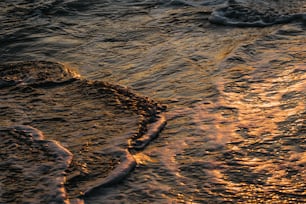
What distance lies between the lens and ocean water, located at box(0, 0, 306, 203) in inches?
114

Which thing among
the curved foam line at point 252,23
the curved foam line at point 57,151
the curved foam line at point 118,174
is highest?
the curved foam line at point 252,23

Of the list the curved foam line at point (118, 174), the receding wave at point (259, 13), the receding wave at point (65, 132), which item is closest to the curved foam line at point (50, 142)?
the receding wave at point (65, 132)

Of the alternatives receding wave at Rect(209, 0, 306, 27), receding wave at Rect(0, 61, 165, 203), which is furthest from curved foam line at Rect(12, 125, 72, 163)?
receding wave at Rect(209, 0, 306, 27)

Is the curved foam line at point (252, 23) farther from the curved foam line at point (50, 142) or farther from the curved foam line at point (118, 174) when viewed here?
the curved foam line at point (118, 174)

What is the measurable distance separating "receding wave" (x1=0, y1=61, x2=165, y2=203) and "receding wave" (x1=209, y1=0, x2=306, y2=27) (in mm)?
1671

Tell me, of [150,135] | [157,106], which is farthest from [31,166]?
[157,106]

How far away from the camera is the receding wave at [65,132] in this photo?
9.60ft

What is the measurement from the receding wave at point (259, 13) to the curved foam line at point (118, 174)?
2555 mm

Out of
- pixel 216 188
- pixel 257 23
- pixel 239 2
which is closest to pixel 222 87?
pixel 216 188

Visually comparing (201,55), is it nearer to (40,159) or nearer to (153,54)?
(153,54)

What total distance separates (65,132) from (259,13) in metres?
2.66

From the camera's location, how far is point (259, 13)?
5527 mm

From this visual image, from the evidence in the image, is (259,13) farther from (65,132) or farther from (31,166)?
(31,166)

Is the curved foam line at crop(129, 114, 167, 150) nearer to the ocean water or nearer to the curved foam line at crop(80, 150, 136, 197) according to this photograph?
the ocean water
